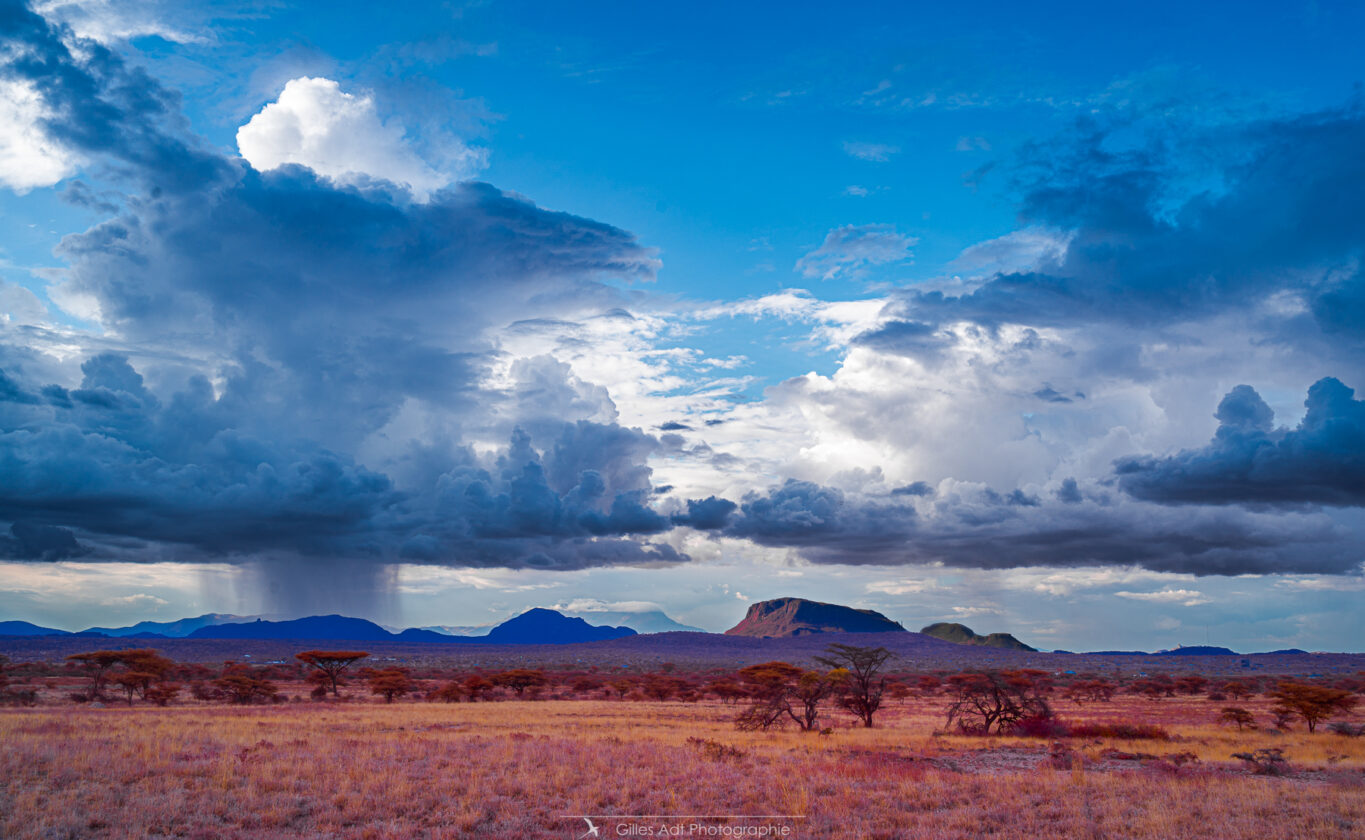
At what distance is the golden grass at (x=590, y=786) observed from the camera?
52.7ft

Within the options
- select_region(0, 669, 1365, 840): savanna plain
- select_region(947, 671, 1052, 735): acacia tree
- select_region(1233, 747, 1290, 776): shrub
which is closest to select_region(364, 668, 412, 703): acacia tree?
select_region(0, 669, 1365, 840): savanna plain

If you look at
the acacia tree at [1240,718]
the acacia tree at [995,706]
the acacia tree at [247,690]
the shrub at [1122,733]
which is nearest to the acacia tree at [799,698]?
the acacia tree at [995,706]

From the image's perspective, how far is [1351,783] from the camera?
2139 centimetres

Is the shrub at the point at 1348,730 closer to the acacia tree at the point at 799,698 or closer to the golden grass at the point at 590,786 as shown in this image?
the golden grass at the point at 590,786

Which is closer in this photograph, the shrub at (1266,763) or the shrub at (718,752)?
the shrub at (1266,763)

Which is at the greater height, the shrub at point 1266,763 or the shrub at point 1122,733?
the shrub at point 1266,763

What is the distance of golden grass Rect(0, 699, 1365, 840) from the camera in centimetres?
1608

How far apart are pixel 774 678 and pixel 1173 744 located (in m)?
24.1

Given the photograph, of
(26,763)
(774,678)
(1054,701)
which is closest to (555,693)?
(774,678)

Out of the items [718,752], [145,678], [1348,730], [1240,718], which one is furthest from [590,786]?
[145,678]

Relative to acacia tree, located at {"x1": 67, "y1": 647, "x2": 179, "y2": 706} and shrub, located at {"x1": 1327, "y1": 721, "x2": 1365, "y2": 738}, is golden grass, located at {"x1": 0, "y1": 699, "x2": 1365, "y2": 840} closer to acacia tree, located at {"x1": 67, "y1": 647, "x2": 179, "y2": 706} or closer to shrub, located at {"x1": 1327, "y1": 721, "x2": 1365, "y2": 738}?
shrub, located at {"x1": 1327, "y1": 721, "x2": 1365, "y2": 738}

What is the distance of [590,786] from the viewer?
20047 millimetres

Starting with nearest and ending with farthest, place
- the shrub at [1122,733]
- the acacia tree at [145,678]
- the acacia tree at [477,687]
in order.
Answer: the shrub at [1122,733] → the acacia tree at [145,678] → the acacia tree at [477,687]

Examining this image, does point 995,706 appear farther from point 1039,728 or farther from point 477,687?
point 477,687
